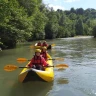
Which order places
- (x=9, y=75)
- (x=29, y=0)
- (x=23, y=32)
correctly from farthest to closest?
(x=29, y=0)
(x=23, y=32)
(x=9, y=75)

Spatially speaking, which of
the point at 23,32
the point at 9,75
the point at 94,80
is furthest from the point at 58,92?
the point at 23,32

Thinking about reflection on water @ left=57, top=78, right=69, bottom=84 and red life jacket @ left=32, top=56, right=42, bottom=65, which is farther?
reflection on water @ left=57, top=78, right=69, bottom=84

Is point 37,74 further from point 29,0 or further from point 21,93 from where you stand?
point 29,0

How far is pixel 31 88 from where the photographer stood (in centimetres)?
973

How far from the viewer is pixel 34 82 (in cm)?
1055

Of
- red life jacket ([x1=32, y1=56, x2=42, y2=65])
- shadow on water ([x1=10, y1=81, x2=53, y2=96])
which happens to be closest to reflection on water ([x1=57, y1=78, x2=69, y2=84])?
shadow on water ([x1=10, y1=81, x2=53, y2=96])

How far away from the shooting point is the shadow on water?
909 cm

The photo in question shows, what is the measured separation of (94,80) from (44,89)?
2621 millimetres

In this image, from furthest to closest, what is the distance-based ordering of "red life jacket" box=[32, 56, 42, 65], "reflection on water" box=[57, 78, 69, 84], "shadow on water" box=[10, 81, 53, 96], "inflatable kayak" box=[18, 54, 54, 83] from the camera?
"reflection on water" box=[57, 78, 69, 84], "red life jacket" box=[32, 56, 42, 65], "inflatable kayak" box=[18, 54, 54, 83], "shadow on water" box=[10, 81, 53, 96]

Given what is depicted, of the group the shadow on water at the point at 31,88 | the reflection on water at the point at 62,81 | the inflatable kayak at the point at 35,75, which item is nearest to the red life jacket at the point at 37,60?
the inflatable kayak at the point at 35,75

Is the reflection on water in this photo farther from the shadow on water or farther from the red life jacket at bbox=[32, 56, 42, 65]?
the red life jacket at bbox=[32, 56, 42, 65]

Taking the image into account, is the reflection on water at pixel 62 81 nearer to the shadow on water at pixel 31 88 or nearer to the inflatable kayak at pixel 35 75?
the shadow on water at pixel 31 88

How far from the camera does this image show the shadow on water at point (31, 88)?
358 inches

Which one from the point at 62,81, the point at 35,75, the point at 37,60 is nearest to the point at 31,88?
the point at 35,75
